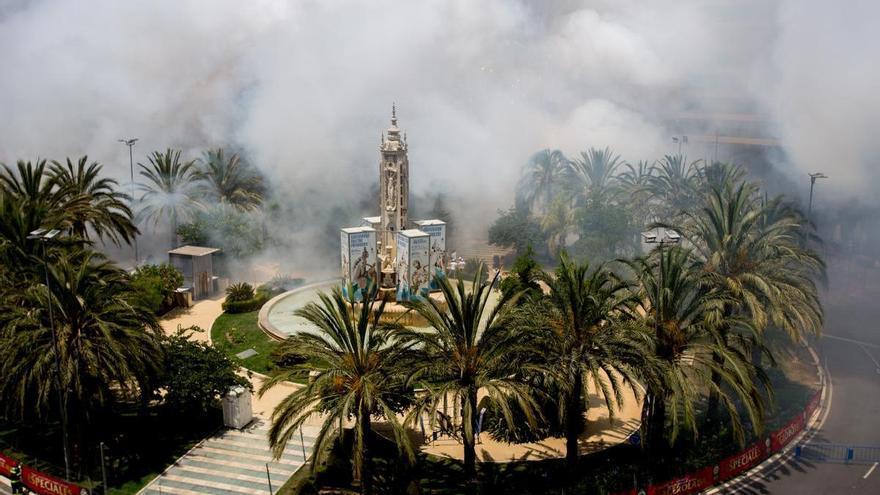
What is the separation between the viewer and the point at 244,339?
35.6 meters

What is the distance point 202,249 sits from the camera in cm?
4359

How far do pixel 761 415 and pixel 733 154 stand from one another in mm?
49280

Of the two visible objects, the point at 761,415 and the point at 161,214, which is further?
the point at 161,214

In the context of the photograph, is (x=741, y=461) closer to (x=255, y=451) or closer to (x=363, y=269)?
(x=255, y=451)

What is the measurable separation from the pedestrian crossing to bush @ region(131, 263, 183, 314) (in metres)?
11.8

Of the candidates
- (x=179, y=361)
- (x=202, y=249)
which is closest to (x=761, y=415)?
(x=179, y=361)

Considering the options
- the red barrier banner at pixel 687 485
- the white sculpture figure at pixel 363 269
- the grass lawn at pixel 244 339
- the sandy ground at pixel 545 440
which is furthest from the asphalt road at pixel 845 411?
the grass lawn at pixel 244 339

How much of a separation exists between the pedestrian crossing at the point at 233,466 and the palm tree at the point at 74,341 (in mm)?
2855

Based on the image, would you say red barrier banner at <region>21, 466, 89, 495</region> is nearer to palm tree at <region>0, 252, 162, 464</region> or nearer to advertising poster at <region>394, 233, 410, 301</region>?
palm tree at <region>0, 252, 162, 464</region>

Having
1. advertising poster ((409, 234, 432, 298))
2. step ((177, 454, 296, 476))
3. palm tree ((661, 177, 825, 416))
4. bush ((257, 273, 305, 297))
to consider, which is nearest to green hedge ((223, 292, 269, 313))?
bush ((257, 273, 305, 297))

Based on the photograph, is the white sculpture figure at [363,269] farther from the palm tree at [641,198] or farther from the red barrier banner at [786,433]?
the palm tree at [641,198]

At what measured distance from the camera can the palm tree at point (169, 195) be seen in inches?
1917

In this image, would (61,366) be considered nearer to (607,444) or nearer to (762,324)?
(607,444)

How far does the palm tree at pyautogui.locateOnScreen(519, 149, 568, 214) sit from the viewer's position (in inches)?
2157
